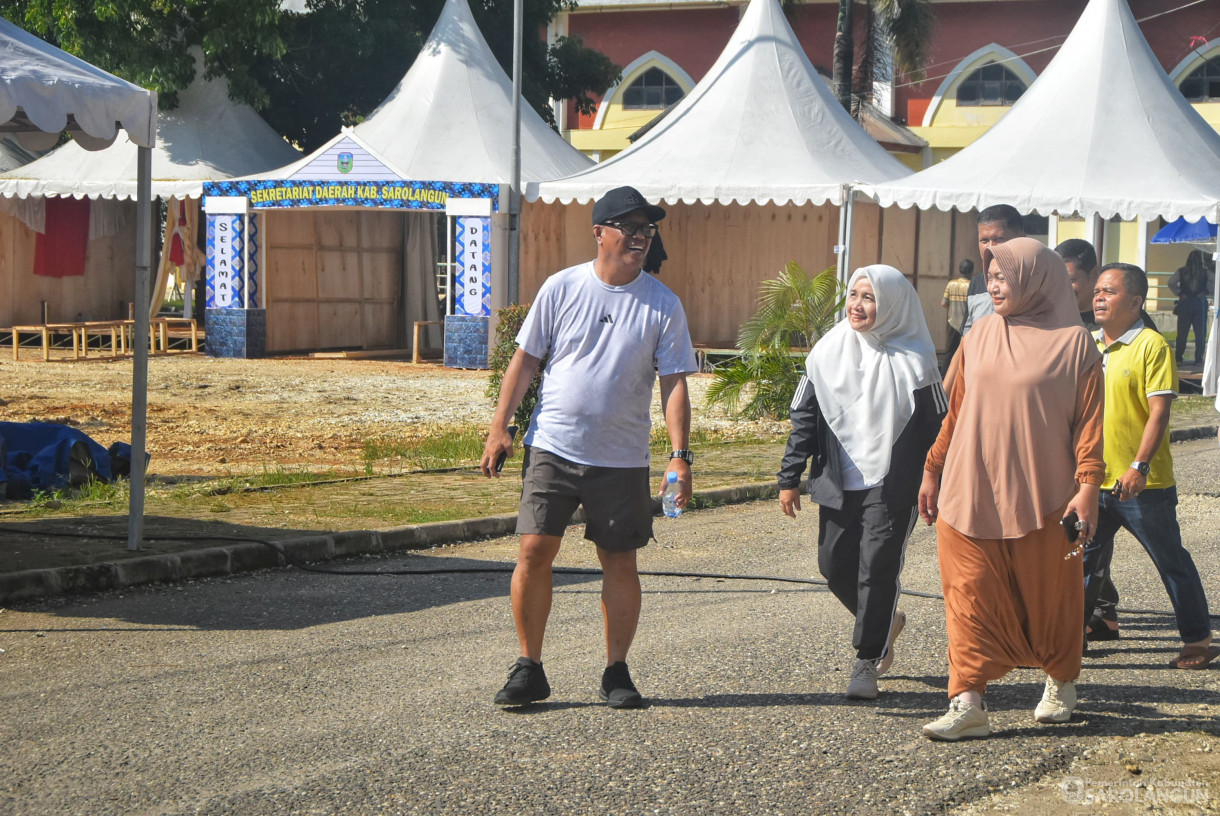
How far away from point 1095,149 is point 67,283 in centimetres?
1788

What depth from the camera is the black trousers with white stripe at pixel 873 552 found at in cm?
523

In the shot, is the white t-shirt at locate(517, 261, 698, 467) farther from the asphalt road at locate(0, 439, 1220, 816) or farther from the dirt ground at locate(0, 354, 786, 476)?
the dirt ground at locate(0, 354, 786, 476)

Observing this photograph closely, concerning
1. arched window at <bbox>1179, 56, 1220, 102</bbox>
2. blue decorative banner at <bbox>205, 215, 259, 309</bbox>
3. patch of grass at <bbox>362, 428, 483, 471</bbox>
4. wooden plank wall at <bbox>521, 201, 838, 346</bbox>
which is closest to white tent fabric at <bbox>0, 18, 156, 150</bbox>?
patch of grass at <bbox>362, 428, 483, 471</bbox>

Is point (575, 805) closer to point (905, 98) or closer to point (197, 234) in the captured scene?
point (197, 234)

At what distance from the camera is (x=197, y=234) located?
25.7 metres

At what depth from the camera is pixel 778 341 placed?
1521 centimetres

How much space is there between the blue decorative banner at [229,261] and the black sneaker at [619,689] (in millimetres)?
18843

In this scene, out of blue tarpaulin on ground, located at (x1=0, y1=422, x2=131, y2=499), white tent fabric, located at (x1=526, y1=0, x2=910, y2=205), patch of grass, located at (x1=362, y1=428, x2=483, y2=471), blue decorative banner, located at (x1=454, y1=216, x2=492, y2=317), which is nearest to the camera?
blue tarpaulin on ground, located at (x1=0, y1=422, x2=131, y2=499)

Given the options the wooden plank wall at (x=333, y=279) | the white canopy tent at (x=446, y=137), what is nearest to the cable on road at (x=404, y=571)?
the white canopy tent at (x=446, y=137)

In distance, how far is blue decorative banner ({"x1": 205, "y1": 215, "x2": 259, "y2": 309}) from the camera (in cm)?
2281

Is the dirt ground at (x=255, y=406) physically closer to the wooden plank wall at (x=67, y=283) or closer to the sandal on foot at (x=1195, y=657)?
the wooden plank wall at (x=67, y=283)

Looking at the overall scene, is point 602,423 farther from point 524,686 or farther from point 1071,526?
point 1071,526

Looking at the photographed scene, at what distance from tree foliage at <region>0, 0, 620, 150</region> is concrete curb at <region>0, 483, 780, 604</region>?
1784 cm

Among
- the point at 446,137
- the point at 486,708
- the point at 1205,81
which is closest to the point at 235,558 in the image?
the point at 486,708
